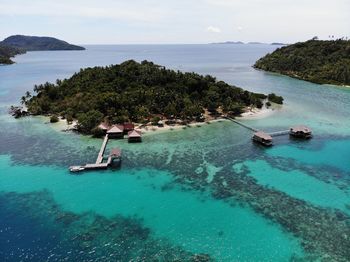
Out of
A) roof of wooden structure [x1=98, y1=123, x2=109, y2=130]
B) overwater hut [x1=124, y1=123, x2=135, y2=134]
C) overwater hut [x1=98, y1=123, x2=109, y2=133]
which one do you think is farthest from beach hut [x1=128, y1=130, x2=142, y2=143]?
roof of wooden structure [x1=98, y1=123, x2=109, y2=130]

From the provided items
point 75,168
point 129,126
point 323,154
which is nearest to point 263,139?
point 323,154

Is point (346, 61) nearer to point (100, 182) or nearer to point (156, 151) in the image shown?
point (156, 151)

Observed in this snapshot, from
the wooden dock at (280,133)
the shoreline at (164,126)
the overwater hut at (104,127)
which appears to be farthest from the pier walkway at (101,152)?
the wooden dock at (280,133)

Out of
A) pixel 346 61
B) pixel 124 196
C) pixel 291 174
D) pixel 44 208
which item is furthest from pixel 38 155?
pixel 346 61

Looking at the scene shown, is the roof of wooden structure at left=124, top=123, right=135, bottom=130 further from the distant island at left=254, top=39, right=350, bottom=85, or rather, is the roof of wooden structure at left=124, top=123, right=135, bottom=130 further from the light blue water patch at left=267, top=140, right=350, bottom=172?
the distant island at left=254, top=39, right=350, bottom=85

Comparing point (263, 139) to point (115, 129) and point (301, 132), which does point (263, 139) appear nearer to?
point (301, 132)

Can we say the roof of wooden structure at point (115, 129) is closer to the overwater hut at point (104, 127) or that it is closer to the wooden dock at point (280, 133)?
the overwater hut at point (104, 127)
